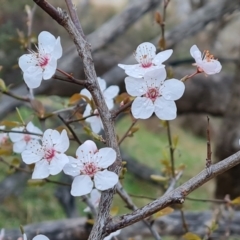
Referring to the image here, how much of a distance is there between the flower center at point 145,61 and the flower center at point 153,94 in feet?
0.09

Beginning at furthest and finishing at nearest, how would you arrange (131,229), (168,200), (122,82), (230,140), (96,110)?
(230,140) → (122,82) → (131,229) → (96,110) → (168,200)

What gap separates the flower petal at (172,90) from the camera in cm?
42

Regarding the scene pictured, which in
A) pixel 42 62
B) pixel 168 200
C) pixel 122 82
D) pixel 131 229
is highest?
pixel 122 82

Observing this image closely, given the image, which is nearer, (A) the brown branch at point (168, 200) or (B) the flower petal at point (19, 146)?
(A) the brown branch at point (168, 200)

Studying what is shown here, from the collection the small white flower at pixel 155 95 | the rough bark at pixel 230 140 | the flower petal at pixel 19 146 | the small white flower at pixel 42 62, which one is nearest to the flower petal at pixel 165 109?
the small white flower at pixel 155 95

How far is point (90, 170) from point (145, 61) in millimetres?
116

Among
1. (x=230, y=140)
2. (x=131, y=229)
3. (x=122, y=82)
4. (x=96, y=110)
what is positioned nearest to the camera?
(x=96, y=110)

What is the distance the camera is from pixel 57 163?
0.41 metres

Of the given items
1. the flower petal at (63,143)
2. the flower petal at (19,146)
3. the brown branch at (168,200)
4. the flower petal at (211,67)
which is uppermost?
the flower petal at (211,67)

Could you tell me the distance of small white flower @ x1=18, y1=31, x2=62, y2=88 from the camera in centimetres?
41

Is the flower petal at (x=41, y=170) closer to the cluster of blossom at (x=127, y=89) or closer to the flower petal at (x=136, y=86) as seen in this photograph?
the cluster of blossom at (x=127, y=89)

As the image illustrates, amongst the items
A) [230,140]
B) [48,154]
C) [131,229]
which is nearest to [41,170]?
[48,154]

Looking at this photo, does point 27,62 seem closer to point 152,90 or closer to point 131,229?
point 152,90

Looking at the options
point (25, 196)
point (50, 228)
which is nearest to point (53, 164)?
point (50, 228)
